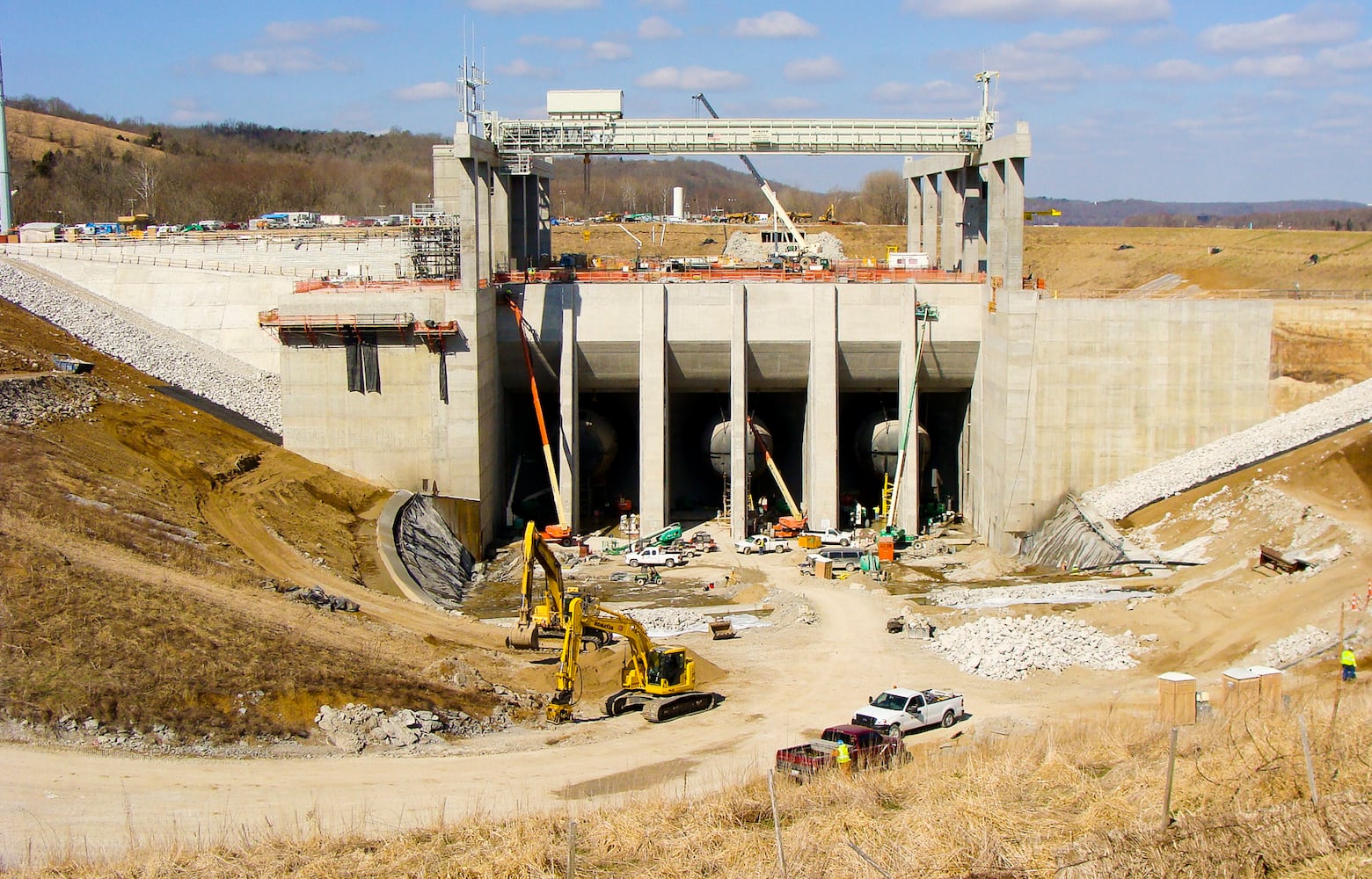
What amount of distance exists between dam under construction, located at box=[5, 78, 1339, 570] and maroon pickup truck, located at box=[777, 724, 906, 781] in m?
27.5

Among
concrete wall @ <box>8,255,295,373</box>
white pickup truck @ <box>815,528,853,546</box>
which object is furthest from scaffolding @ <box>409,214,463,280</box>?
white pickup truck @ <box>815,528,853,546</box>

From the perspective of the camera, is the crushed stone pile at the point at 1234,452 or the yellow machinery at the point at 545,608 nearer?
the yellow machinery at the point at 545,608

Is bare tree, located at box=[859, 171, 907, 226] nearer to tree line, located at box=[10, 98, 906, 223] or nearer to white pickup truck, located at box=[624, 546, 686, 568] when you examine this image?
tree line, located at box=[10, 98, 906, 223]

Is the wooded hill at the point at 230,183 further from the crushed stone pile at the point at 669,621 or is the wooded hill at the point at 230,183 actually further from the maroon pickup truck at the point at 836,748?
the maroon pickup truck at the point at 836,748

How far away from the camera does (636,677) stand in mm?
30359

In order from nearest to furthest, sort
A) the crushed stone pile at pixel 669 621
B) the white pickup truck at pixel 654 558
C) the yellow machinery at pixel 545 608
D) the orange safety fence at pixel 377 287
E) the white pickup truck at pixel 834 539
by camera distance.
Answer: the yellow machinery at pixel 545 608 → the crushed stone pile at pixel 669 621 → the white pickup truck at pixel 654 558 → the orange safety fence at pixel 377 287 → the white pickup truck at pixel 834 539

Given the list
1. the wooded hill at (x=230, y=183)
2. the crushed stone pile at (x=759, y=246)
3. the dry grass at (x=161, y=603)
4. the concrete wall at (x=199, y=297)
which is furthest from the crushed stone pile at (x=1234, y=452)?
the wooded hill at (x=230, y=183)

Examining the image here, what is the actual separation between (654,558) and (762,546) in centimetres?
475

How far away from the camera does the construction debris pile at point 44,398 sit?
4053cm

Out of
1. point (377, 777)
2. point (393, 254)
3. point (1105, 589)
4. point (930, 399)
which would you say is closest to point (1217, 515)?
point (1105, 589)

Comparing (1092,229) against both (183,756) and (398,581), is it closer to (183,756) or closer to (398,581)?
(398,581)

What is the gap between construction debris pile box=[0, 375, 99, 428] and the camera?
4053cm

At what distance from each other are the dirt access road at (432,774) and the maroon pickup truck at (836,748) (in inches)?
54.7

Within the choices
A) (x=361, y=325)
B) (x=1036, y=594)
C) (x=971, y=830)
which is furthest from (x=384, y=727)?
(x=361, y=325)
